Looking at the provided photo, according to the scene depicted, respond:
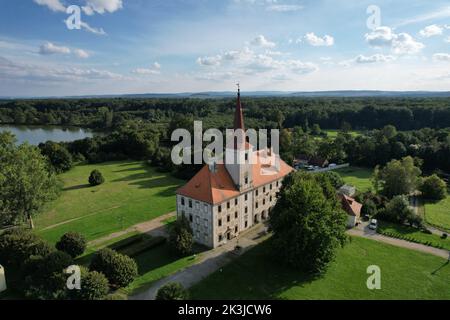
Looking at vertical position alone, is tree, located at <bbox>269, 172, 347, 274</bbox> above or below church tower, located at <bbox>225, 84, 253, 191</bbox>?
below

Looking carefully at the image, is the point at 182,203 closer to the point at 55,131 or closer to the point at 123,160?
the point at 123,160

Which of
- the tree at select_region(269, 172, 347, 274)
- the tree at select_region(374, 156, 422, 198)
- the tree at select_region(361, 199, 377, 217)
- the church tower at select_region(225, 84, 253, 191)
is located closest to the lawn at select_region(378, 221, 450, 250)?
the tree at select_region(361, 199, 377, 217)

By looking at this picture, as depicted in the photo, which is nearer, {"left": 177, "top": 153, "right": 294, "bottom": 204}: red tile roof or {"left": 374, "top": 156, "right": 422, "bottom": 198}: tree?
{"left": 177, "top": 153, "right": 294, "bottom": 204}: red tile roof

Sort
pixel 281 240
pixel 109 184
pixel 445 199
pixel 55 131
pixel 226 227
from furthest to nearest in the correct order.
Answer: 1. pixel 55 131
2. pixel 109 184
3. pixel 445 199
4. pixel 226 227
5. pixel 281 240

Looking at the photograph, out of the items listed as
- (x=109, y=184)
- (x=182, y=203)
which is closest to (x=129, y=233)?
(x=182, y=203)

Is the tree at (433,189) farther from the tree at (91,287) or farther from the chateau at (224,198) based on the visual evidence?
the tree at (91,287)

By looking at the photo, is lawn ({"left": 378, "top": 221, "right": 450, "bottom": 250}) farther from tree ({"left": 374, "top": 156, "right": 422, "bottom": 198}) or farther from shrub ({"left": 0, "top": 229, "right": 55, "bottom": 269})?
shrub ({"left": 0, "top": 229, "right": 55, "bottom": 269})

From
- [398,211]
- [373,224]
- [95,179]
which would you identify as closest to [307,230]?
[373,224]

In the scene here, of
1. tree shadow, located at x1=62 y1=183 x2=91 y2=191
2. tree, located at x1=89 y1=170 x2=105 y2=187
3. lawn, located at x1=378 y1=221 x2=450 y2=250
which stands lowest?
lawn, located at x1=378 y1=221 x2=450 y2=250
